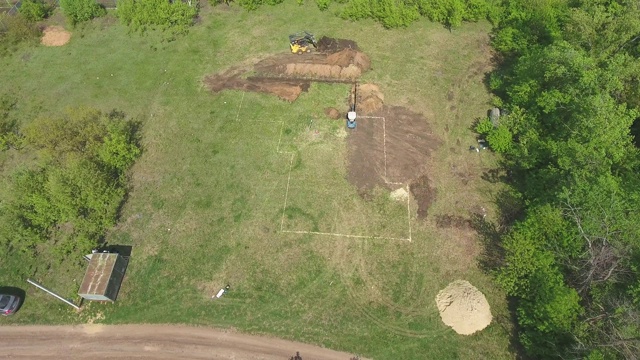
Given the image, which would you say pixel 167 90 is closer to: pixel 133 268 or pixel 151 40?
pixel 151 40

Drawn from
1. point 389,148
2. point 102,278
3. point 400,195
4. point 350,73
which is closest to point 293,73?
point 350,73

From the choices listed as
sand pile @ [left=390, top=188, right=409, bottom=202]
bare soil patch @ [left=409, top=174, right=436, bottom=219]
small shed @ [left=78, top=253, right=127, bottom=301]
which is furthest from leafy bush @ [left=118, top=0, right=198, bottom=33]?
bare soil patch @ [left=409, top=174, right=436, bottom=219]

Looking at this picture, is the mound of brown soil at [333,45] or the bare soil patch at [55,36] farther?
the bare soil patch at [55,36]

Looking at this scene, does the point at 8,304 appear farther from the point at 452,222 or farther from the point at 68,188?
the point at 452,222

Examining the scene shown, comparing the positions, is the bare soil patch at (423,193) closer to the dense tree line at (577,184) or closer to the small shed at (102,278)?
the dense tree line at (577,184)

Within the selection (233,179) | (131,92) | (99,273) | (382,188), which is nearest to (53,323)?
(99,273)

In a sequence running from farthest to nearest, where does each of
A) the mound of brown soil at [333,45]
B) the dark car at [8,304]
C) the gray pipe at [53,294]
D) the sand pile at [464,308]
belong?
the mound of brown soil at [333,45] < the gray pipe at [53,294] < the dark car at [8,304] < the sand pile at [464,308]

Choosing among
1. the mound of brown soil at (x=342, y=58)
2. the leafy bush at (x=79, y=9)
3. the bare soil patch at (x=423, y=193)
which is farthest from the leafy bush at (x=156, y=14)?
the bare soil patch at (x=423, y=193)
